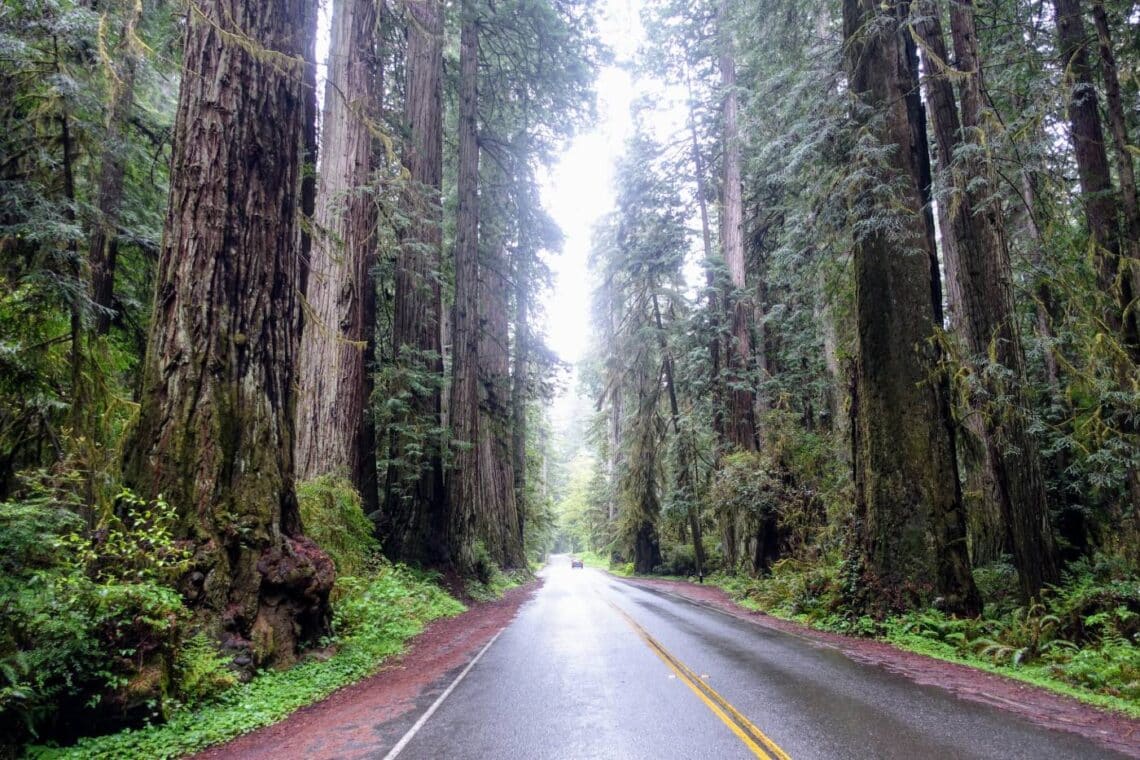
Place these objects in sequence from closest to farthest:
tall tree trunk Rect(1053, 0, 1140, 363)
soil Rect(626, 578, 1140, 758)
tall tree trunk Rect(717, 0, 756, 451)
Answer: soil Rect(626, 578, 1140, 758), tall tree trunk Rect(1053, 0, 1140, 363), tall tree trunk Rect(717, 0, 756, 451)

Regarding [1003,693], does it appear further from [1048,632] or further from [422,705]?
[422,705]

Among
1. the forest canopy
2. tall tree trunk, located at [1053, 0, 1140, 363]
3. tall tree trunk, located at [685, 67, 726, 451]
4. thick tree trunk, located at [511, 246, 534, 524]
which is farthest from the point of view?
thick tree trunk, located at [511, 246, 534, 524]

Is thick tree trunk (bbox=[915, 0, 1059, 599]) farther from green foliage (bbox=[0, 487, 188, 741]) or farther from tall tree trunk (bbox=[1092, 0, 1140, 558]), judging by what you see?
green foliage (bbox=[0, 487, 188, 741])

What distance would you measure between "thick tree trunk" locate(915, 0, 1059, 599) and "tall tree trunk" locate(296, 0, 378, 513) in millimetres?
10469

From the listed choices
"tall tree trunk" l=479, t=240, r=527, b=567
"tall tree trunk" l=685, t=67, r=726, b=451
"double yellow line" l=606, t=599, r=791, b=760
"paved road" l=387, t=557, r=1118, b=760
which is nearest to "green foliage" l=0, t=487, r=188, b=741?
"paved road" l=387, t=557, r=1118, b=760

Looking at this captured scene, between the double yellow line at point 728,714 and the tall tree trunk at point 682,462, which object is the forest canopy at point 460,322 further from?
the double yellow line at point 728,714

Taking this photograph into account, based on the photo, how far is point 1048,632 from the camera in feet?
25.9

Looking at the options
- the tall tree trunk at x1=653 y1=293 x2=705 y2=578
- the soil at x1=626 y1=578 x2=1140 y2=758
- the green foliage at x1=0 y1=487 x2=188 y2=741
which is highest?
the tall tree trunk at x1=653 y1=293 x2=705 y2=578

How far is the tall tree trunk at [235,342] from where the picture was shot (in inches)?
243

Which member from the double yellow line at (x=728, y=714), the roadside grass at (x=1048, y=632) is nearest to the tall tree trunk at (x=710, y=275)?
the roadside grass at (x=1048, y=632)

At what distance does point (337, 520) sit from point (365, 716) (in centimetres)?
514

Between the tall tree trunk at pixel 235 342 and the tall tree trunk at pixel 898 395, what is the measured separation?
8829 millimetres

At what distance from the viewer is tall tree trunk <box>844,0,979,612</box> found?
32.5 feet

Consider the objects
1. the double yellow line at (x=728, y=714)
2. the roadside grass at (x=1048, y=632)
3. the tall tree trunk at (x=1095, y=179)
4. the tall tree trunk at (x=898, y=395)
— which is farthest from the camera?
the tall tree trunk at (x=898, y=395)
